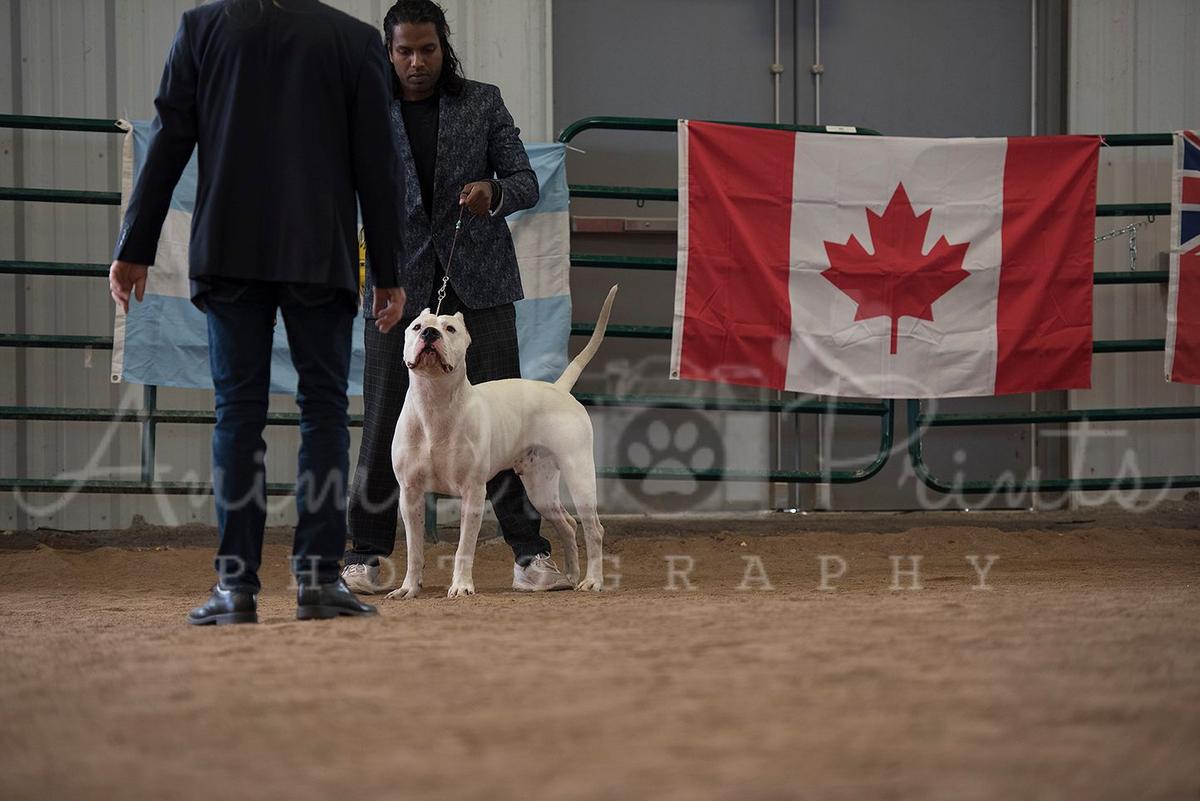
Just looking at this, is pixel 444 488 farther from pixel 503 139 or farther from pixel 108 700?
pixel 108 700

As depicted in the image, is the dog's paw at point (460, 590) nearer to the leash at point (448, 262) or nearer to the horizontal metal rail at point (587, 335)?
the leash at point (448, 262)

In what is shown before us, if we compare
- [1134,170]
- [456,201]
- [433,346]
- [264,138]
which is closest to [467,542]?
[433,346]

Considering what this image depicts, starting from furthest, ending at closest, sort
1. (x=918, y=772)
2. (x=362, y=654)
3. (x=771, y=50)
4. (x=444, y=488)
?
1. (x=771, y=50)
2. (x=444, y=488)
3. (x=362, y=654)
4. (x=918, y=772)

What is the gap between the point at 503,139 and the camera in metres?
3.47

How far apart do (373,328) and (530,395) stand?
19.3 inches

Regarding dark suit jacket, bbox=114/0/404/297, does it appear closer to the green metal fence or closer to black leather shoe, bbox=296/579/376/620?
black leather shoe, bbox=296/579/376/620

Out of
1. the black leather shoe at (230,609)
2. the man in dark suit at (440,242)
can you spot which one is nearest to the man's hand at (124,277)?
the black leather shoe at (230,609)

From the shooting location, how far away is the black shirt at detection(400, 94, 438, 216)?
134 inches

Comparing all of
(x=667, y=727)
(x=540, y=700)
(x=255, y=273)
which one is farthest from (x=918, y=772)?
(x=255, y=273)

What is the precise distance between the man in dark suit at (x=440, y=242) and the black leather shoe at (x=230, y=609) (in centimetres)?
90

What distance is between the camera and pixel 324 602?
252 cm

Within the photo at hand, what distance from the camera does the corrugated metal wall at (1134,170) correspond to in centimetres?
531

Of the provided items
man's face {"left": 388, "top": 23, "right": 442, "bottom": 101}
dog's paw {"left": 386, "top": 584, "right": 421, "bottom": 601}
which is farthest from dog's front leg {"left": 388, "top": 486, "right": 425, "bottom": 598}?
man's face {"left": 388, "top": 23, "right": 442, "bottom": 101}

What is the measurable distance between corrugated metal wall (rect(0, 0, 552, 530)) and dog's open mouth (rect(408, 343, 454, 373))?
81.9 inches
